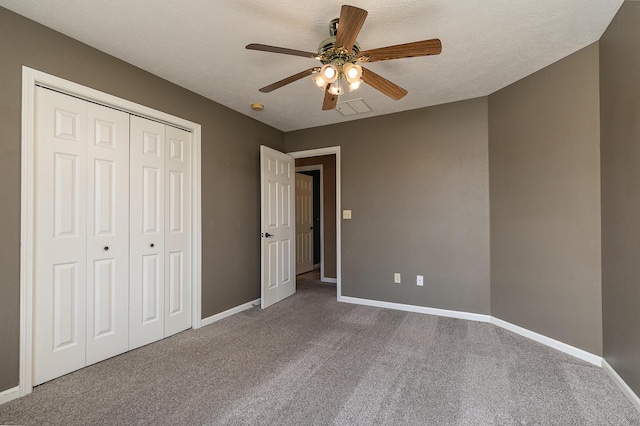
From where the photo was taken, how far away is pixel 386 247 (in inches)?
147

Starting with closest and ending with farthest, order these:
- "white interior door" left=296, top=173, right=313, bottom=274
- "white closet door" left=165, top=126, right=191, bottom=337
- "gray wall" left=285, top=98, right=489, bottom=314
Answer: "white closet door" left=165, top=126, right=191, bottom=337
"gray wall" left=285, top=98, right=489, bottom=314
"white interior door" left=296, top=173, right=313, bottom=274

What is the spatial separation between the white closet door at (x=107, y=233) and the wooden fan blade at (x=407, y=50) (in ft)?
6.78

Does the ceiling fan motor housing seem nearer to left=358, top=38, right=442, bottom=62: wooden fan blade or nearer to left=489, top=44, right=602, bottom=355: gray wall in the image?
left=358, top=38, right=442, bottom=62: wooden fan blade

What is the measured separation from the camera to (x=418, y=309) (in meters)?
3.54

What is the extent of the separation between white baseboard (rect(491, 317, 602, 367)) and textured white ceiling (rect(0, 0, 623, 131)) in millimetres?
2375

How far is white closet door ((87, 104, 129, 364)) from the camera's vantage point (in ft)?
7.49

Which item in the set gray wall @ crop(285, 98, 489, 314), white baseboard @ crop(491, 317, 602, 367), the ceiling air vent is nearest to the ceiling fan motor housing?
the ceiling air vent

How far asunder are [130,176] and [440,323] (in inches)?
132

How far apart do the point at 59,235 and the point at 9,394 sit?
1.01 meters

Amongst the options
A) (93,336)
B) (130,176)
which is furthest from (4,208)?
(93,336)

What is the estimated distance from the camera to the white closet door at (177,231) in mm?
2861

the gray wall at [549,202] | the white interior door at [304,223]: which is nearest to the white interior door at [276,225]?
the white interior door at [304,223]

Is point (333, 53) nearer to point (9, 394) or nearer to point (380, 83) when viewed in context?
point (380, 83)

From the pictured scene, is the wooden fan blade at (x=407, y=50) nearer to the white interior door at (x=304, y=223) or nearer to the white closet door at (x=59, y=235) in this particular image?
the white closet door at (x=59, y=235)
